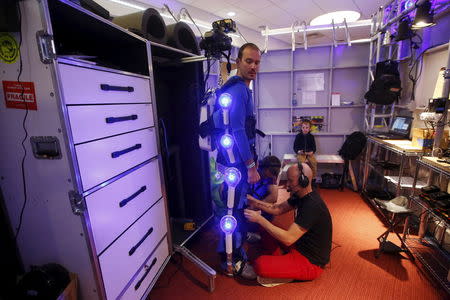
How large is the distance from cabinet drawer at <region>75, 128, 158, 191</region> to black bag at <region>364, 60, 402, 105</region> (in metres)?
3.28

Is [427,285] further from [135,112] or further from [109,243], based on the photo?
[135,112]

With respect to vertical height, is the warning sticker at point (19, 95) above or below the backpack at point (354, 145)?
above

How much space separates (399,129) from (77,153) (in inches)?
153

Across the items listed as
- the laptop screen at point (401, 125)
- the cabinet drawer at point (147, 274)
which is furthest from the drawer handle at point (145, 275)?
the laptop screen at point (401, 125)

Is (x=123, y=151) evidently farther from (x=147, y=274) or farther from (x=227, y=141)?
(x=147, y=274)

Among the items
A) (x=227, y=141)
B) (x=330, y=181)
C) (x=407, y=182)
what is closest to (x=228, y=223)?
(x=227, y=141)

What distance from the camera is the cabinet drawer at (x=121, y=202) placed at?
Answer: 1137 millimetres

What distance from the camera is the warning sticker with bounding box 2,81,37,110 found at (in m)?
0.95

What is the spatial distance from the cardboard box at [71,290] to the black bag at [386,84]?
13.0ft

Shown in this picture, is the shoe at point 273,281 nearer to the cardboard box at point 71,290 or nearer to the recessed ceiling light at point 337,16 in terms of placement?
the cardboard box at point 71,290

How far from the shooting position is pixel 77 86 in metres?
1.02

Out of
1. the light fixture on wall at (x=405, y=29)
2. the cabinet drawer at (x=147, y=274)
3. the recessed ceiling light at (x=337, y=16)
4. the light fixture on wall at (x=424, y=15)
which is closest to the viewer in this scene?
the cabinet drawer at (x=147, y=274)

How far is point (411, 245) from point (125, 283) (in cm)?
266

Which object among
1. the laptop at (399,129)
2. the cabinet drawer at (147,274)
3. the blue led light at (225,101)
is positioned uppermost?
the blue led light at (225,101)
